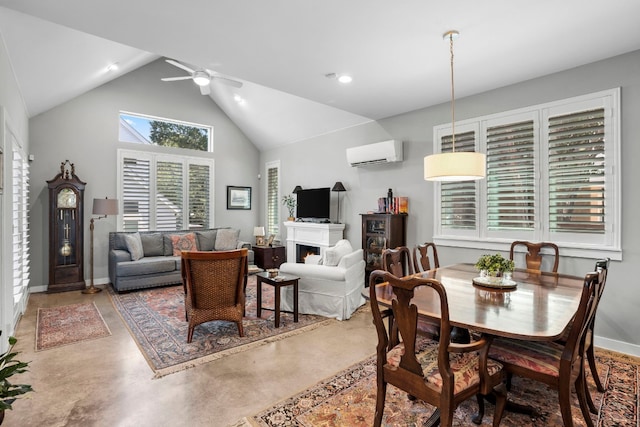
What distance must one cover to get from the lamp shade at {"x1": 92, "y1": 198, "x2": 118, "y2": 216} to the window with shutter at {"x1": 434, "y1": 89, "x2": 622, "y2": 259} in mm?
5256

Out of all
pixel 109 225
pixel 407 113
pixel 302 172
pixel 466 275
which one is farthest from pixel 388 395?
pixel 109 225

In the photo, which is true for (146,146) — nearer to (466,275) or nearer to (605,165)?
(466,275)

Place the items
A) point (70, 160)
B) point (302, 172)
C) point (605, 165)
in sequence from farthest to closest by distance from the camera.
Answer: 1. point (302, 172)
2. point (70, 160)
3. point (605, 165)

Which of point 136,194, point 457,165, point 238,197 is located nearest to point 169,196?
point 136,194

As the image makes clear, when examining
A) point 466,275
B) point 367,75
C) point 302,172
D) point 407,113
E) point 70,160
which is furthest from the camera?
point 302,172

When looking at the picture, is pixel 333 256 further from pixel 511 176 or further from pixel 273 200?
pixel 273 200

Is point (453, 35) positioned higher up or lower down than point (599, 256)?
higher up

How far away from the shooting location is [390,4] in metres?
2.32

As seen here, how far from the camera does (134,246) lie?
18.3 ft

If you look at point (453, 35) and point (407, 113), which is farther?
point (407, 113)

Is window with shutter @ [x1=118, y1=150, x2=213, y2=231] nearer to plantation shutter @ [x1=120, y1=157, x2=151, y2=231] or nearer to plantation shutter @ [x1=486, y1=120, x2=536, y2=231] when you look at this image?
plantation shutter @ [x1=120, y1=157, x2=151, y2=231]

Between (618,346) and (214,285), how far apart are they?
3991 mm

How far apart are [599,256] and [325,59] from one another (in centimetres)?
330

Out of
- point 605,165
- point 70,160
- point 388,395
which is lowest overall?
point 388,395
